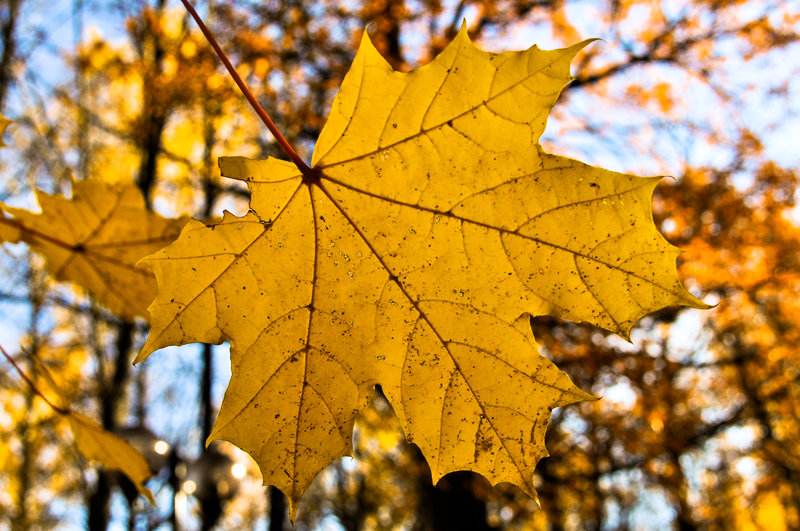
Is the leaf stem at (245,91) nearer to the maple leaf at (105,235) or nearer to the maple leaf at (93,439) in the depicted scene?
the maple leaf at (105,235)

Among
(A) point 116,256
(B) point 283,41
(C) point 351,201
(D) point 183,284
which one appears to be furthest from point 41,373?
(B) point 283,41

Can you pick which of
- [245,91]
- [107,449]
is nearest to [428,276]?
[245,91]

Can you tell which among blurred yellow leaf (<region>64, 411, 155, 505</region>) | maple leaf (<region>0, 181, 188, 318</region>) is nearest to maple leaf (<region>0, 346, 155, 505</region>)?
blurred yellow leaf (<region>64, 411, 155, 505</region>)

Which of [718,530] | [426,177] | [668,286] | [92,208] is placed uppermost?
[718,530]

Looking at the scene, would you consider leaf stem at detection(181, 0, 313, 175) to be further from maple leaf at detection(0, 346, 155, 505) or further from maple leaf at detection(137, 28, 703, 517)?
maple leaf at detection(0, 346, 155, 505)

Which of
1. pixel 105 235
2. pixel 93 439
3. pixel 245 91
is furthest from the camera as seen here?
pixel 105 235

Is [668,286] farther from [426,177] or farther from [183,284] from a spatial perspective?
[183,284]

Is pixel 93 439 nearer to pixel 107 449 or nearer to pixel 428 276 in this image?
pixel 107 449
